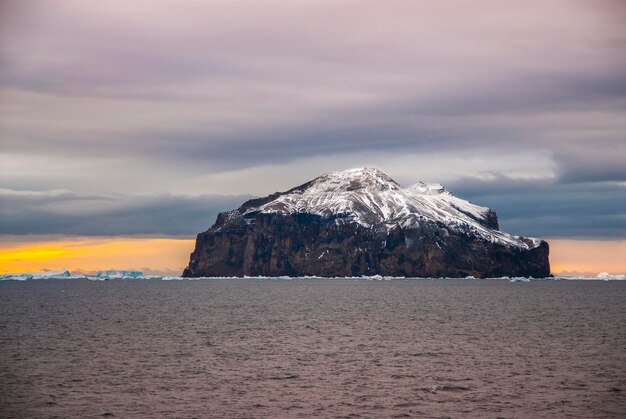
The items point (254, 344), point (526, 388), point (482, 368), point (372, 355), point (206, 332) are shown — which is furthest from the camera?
point (206, 332)

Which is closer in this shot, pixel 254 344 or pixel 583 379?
pixel 583 379

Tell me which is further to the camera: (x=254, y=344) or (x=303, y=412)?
(x=254, y=344)

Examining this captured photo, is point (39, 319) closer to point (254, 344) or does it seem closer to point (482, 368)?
point (254, 344)

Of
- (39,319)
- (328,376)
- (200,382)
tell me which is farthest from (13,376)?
(39,319)

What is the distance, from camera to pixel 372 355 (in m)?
85.8

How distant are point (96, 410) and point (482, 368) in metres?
37.5

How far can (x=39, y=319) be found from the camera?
469 feet

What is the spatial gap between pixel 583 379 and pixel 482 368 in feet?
33.9

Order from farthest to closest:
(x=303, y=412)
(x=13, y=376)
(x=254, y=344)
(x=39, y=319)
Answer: (x=39, y=319) < (x=254, y=344) < (x=13, y=376) < (x=303, y=412)

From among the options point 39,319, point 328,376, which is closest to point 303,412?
point 328,376

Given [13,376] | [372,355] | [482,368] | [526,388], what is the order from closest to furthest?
1. [526,388]
2. [13,376]
3. [482,368]
4. [372,355]

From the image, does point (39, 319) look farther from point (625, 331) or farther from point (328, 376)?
point (625, 331)

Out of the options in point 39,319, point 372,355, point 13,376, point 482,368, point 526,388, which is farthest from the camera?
point 39,319

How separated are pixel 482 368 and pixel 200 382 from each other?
89.8 feet
